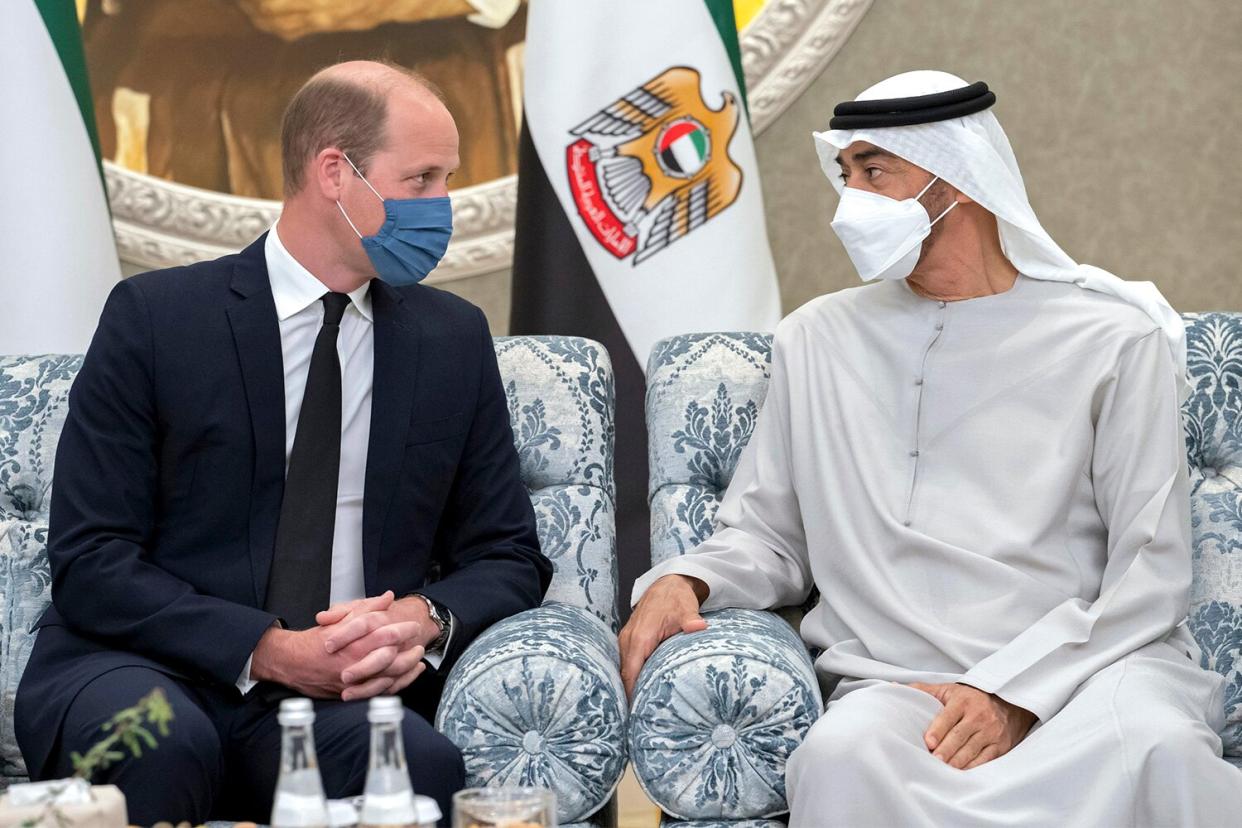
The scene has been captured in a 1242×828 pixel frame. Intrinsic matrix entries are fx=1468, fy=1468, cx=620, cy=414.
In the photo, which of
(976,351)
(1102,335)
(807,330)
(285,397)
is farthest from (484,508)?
(1102,335)

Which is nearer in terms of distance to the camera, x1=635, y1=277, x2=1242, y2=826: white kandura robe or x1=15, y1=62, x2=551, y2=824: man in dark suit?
x1=635, y1=277, x2=1242, y2=826: white kandura robe

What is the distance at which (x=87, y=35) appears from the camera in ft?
16.4

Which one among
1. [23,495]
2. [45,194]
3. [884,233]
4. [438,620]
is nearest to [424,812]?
[438,620]

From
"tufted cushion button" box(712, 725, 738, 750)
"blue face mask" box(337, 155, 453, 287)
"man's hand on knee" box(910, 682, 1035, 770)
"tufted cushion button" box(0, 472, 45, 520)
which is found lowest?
"man's hand on knee" box(910, 682, 1035, 770)

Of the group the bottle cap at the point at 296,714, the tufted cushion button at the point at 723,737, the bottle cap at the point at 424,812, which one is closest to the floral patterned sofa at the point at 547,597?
the tufted cushion button at the point at 723,737

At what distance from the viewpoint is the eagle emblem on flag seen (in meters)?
3.89

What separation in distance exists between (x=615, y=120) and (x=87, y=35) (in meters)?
2.17

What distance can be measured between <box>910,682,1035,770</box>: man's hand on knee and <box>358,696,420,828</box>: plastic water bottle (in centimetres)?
109

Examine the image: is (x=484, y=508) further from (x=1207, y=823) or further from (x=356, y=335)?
(x=1207, y=823)

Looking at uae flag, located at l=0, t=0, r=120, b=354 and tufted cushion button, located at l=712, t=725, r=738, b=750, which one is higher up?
uae flag, located at l=0, t=0, r=120, b=354

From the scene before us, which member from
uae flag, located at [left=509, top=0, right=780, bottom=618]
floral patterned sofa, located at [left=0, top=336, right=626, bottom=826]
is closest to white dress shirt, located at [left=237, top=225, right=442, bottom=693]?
floral patterned sofa, located at [left=0, top=336, right=626, bottom=826]

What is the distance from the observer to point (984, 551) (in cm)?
260

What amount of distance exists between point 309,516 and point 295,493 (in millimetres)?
46

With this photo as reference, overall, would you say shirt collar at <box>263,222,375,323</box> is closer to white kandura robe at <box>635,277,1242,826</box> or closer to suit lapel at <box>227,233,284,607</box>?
suit lapel at <box>227,233,284,607</box>
